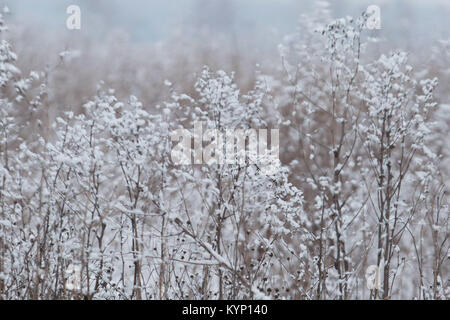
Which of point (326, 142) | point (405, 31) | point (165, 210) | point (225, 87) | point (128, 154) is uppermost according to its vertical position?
point (405, 31)

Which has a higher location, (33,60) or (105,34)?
(105,34)

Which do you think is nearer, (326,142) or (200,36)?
(326,142)

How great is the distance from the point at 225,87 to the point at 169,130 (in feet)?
1.88

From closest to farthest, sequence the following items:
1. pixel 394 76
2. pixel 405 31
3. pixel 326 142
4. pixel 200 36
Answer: pixel 394 76 < pixel 405 31 < pixel 326 142 < pixel 200 36

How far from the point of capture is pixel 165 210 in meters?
3.41

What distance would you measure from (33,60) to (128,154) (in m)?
14.7

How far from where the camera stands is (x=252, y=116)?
4.12 m

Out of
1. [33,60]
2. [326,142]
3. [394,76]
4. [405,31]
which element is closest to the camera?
[394,76]
